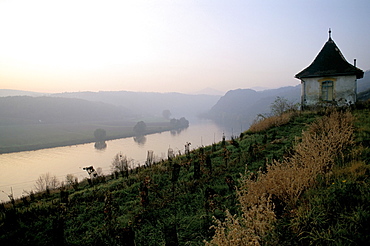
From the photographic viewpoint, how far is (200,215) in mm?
4688

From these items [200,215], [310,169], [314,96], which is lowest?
[200,215]

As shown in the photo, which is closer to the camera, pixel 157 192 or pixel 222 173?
pixel 157 192

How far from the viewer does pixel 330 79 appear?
16.8 meters

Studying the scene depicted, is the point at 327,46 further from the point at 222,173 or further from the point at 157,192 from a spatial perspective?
the point at 157,192

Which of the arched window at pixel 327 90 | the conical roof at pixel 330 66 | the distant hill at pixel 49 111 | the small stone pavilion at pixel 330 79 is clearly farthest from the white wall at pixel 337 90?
the distant hill at pixel 49 111

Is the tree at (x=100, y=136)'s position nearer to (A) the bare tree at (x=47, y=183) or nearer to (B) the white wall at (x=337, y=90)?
(A) the bare tree at (x=47, y=183)

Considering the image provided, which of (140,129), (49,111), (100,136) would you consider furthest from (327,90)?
(49,111)

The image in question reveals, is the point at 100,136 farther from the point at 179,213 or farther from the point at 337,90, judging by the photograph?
the point at 179,213

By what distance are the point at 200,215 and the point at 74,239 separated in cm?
274

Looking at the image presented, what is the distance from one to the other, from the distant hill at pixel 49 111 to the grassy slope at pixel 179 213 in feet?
379

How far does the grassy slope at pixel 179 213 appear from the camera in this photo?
293 cm

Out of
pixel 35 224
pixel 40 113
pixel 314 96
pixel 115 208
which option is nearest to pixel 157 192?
pixel 115 208

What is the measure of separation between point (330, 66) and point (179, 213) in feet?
59.5

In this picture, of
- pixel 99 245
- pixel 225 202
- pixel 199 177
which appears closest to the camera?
pixel 99 245
